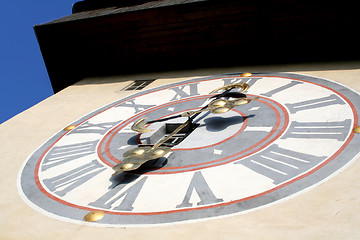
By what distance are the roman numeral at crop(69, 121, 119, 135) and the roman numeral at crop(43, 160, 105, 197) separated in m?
1.07

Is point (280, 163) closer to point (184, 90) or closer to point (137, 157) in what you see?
point (137, 157)

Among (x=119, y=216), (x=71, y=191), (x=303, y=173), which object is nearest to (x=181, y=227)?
(x=119, y=216)

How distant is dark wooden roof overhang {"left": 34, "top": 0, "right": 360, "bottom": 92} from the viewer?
24.3 ft

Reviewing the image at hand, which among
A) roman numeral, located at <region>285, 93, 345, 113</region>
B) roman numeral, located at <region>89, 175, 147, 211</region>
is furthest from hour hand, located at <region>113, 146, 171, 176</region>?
roman numeral, located at <region>285, 93, 345, 113</region>

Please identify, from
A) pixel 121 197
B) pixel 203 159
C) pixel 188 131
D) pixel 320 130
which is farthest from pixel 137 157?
pixel 320 130

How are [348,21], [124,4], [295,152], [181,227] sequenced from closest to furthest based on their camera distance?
[181,227] < [295,152] < [348,21] < [124,4]

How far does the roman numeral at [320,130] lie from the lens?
461 cm

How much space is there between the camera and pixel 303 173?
397 cm

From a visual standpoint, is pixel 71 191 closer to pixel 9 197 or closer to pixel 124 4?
pixel 9 197

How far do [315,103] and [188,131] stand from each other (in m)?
1.77

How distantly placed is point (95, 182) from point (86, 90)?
4187 millimetres

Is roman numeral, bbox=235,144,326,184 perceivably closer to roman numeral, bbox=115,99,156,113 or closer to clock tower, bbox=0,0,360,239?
clock tower, bbox=0,0,360,239

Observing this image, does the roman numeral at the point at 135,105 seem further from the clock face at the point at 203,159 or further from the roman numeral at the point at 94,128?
the roman numeral at the point at 94,128

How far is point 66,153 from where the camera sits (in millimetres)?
5633
